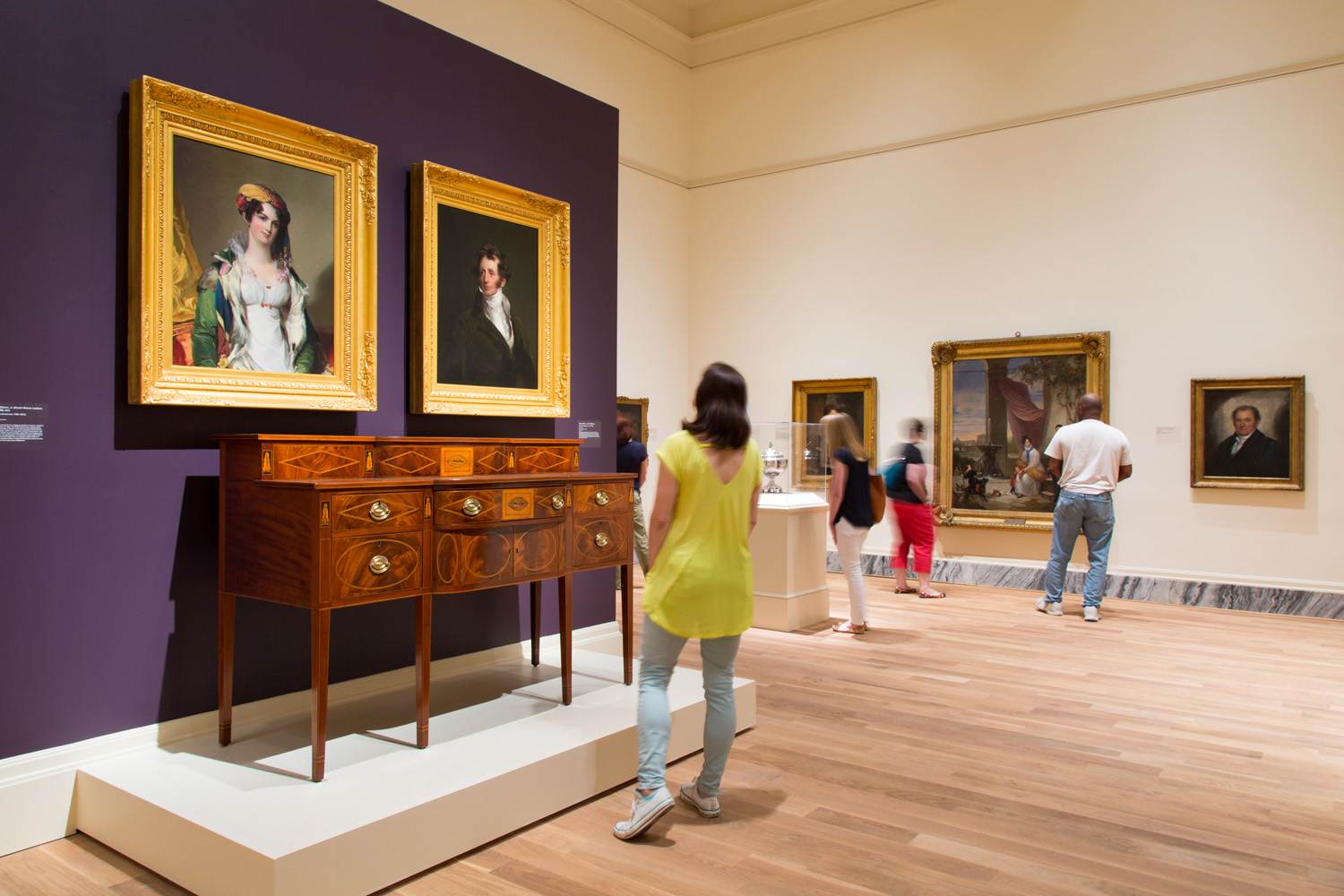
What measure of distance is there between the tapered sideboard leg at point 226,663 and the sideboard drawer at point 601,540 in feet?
5.75

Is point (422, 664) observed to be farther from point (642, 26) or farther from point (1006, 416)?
point (642, 26)

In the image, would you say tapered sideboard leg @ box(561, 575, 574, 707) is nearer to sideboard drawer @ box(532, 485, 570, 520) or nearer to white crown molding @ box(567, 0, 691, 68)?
sideboard drawer @ box(532, 485, 570, 520)

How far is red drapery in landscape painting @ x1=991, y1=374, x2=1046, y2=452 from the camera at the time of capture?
11891 millimetres

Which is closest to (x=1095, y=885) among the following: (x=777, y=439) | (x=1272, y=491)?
(x=777, y=439)

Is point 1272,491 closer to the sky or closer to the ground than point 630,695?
closer to the sky

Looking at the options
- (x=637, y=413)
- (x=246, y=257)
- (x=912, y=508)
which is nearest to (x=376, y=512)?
(x=246, y=257)

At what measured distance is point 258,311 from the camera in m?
5.02

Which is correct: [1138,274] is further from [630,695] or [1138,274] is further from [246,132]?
[246,132]

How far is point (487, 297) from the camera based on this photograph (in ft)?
20.7

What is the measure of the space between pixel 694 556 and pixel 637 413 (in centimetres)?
998

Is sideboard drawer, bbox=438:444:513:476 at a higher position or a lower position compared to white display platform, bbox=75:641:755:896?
higher

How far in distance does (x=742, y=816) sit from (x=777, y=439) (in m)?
5.84

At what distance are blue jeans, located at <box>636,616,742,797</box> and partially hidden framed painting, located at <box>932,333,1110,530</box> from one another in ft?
28.4

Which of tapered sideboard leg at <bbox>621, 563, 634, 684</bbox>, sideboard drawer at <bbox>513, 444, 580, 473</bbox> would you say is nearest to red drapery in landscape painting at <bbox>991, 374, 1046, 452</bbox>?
sideboard drawer at <bbox>513, 444, 580, 473</bbox>
